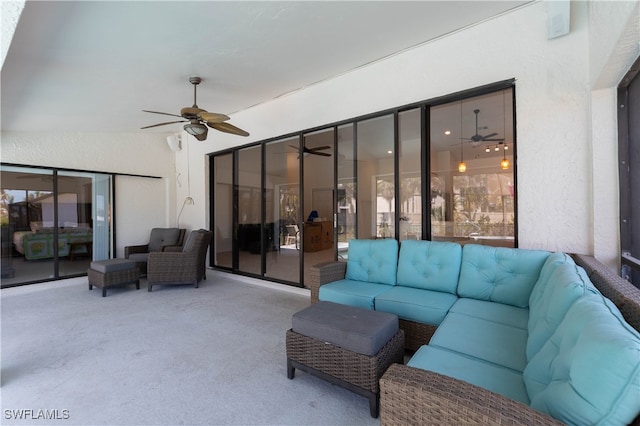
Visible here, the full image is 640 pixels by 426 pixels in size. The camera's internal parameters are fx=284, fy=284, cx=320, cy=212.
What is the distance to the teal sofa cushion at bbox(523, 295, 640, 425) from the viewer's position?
2.48 ft

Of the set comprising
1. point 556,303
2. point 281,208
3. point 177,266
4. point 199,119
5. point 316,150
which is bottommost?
point 177,266

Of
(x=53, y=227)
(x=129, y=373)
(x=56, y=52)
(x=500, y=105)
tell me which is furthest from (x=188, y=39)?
(x=53, y=227)

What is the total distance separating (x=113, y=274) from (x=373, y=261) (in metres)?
3.94

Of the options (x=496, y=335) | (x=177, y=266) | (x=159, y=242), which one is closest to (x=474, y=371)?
(x=496, y=335)

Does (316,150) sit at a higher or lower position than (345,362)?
higher

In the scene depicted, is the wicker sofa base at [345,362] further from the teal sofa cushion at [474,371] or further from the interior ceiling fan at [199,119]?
the interior ceiling fan at [199,119]

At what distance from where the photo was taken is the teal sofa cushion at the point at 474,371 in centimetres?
125

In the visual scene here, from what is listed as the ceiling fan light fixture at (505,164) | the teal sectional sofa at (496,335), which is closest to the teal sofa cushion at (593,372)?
the teal sectional sofa at (496,335)

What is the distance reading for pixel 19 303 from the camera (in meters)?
3.96

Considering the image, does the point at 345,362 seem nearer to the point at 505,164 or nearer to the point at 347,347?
the point at 347,347

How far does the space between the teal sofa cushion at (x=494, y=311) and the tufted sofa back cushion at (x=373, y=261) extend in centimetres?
73

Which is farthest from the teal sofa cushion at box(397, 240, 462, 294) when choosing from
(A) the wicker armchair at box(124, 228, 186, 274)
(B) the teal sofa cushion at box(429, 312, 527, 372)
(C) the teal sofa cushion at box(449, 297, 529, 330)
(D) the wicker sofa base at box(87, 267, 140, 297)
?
(A) the wicker armchair at box(124, 228, 186, 274)

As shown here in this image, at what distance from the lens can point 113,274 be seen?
430cm

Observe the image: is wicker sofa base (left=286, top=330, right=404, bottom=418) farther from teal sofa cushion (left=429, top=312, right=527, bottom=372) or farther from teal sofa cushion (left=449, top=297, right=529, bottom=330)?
teal sofa cushion (left=449, top=297, right=529, bottom=330)
